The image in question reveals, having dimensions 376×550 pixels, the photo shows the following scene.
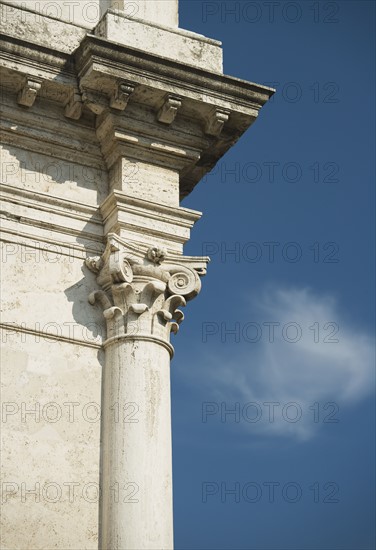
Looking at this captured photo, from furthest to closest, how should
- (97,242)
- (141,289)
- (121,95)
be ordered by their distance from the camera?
(121,95)
(97,242)
(141,289)

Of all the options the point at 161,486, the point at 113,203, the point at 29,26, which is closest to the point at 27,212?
the point at 113,203

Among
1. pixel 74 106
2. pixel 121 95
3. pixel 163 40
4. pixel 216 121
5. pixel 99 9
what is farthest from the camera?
pixel 99 9

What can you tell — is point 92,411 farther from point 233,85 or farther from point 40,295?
point 233,85

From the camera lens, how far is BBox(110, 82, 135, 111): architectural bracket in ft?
57.5

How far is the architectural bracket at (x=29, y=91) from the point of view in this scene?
57.1 feet

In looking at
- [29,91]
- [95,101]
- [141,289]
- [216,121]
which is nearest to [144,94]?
[95,101]

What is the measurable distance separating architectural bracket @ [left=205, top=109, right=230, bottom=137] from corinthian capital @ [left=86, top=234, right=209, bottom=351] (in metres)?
1.78

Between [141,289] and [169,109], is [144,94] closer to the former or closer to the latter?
[169,109]

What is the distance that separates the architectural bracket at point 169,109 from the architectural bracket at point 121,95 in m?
0.44

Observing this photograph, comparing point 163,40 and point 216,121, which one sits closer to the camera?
point 216,121

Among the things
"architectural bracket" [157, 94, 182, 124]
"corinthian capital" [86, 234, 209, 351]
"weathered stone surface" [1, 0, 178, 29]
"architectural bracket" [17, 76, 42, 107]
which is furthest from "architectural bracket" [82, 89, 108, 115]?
"corinthian capital" [86, 234, 209, 351]

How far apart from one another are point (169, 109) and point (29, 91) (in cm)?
162

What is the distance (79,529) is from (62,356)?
1918mm

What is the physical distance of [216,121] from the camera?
1816 cm
